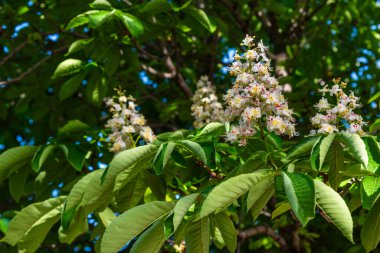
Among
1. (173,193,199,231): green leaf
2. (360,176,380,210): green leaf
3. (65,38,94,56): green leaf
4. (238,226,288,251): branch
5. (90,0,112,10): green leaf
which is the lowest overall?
(238,226,288,251): branch

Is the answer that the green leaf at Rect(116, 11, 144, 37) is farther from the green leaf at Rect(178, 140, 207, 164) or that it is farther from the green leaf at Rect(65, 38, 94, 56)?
the green leaf at Rect(178, 140, 207, 164)

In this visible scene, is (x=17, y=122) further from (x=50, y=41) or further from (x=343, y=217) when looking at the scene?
(x=343, y=217)

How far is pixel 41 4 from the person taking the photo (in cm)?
371

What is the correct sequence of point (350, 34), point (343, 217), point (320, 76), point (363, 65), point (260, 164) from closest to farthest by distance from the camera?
point (343, 217)
point (260, 164)
point (320, 76)
point (363, 65)
point (350, 34)

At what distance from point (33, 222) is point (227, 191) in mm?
897

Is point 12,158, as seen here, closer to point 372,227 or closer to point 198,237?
point 198,237

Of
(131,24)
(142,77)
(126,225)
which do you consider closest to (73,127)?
(131,24)

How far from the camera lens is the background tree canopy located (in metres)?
2.35

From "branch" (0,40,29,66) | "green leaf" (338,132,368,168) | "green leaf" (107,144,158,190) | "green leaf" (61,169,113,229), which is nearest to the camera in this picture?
"green leaf" (338,132,368,168)

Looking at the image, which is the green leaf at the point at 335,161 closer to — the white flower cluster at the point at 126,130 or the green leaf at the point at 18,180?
the white flower cluster at the point at 126,130

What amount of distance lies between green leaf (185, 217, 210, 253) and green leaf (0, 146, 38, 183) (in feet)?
3.11

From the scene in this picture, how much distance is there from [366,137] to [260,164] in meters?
0.29

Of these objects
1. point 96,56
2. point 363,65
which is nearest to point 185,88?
point 96,56

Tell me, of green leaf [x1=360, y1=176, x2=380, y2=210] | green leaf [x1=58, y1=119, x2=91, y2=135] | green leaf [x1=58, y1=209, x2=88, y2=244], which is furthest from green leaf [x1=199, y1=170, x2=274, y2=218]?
green leaf [x1=58, y1=119, x2=91, y2=135]
